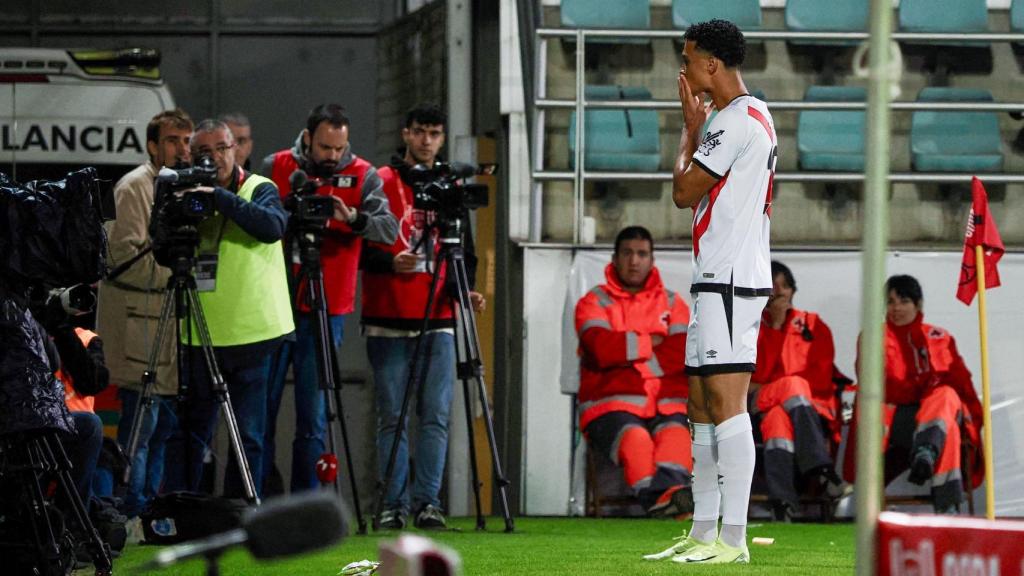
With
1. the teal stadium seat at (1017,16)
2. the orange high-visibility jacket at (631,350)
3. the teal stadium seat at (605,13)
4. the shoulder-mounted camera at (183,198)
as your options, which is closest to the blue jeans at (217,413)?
the shoulder-mounted camera at (183,198)

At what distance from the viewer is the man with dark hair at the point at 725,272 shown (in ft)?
19.8

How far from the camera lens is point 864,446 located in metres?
2.86

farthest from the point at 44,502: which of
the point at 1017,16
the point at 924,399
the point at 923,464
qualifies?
the point at 1017,16

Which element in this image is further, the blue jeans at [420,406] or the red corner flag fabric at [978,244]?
the red corner flag fabric at [978,244]

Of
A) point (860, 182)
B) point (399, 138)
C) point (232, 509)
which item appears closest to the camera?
point (232, 509)

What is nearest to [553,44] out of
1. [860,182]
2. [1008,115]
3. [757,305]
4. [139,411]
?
[860,182]

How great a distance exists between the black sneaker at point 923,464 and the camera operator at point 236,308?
3498 millimetres

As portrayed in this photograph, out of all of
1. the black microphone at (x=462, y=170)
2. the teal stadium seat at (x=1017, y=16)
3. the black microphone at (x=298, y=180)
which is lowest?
the black microphone at (x=298, y=180)

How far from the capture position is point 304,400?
821 cm

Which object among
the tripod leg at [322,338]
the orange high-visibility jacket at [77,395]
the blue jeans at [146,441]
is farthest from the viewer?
the tripod leg at [322,338]

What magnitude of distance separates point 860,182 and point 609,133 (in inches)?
64.1

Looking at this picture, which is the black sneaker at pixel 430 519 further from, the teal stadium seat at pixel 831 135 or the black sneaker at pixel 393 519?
the teal stadium seat at pixel 831 135

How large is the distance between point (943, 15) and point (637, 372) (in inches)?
162

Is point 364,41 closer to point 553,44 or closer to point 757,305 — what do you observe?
point 553,44
